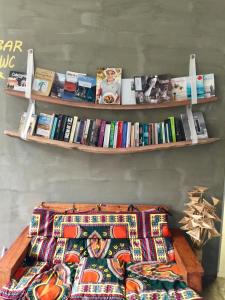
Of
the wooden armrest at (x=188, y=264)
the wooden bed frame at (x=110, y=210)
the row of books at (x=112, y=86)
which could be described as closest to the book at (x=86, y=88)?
the row of books at (x=112, y=86)

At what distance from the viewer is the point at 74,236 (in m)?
2.52

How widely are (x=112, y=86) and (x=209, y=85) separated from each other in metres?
0.73

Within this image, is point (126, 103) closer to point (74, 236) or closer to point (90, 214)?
point (90, 214)

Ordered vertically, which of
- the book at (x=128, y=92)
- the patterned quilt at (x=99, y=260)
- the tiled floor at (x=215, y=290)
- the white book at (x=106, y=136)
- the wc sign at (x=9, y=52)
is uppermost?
the wc sign at (x=9, y=52)

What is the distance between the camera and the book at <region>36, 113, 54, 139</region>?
2586 millimetres

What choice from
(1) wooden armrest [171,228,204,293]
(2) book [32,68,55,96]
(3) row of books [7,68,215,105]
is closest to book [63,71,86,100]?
(3) row of books [7,68,215,105]

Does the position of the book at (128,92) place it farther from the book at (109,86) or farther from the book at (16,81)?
the book at (16,81)

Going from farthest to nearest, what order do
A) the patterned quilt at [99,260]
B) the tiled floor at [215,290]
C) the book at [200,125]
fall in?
the book at [200,125] < the tiled floor at [215,290] < the patterned quilt at [99,260]

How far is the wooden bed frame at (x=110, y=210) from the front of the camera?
2.10m

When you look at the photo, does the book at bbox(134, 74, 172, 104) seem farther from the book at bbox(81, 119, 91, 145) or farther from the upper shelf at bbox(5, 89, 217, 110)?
the book at bbox(81, 119, 91, 145)

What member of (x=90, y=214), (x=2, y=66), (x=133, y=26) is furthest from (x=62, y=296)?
(x=133, y=26)

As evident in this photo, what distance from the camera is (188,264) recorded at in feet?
7.10

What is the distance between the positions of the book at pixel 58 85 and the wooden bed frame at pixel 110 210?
0.85 metres

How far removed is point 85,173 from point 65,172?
0.16 m
